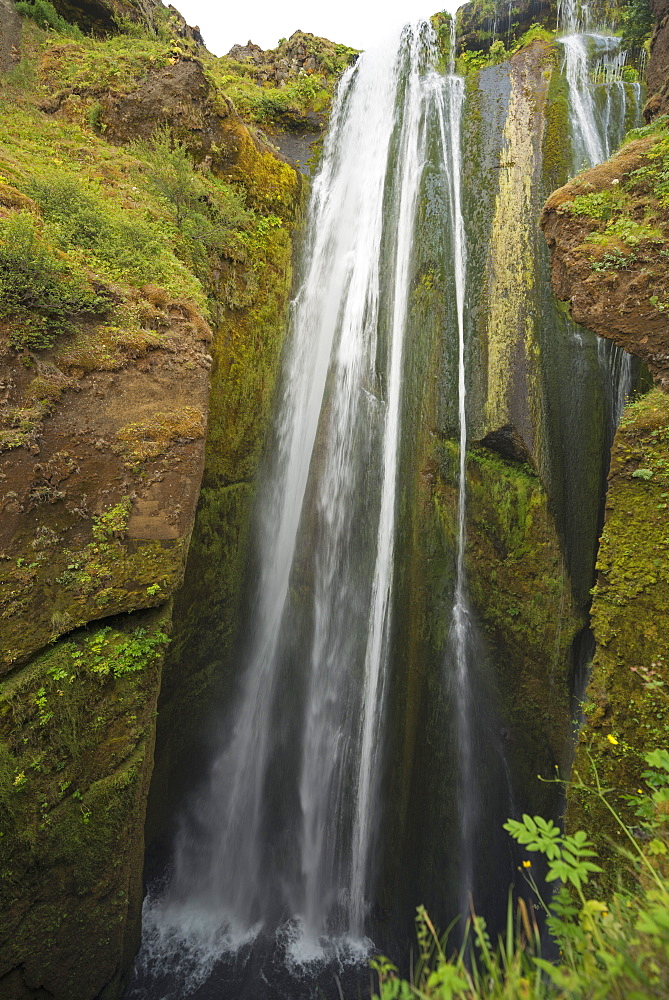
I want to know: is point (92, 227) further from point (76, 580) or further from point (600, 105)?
point (600, 105)

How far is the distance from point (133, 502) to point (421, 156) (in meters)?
8.14

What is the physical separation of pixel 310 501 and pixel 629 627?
14.4ft

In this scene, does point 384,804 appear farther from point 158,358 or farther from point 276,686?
point 158,358

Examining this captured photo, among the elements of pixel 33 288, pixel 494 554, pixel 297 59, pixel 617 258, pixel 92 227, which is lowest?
pixel 494 554

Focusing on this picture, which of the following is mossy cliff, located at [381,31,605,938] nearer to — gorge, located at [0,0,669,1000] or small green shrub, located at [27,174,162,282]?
gorge, located at [0,0,669,1000]

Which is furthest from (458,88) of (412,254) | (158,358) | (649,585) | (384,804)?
(384,804)

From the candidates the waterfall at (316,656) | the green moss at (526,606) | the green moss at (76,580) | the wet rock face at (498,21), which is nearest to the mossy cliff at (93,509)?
the green moss at (76,580)

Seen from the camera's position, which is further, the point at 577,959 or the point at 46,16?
the point at 46,16

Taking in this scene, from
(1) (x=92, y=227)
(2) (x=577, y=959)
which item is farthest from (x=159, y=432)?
(2) (x=577, y=959)

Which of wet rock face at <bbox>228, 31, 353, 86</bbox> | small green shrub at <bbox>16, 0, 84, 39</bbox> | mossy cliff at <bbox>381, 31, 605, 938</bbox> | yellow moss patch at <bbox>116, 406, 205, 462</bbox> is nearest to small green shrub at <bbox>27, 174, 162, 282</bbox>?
yellow moss patch at <bbox>116, 406, 205, 462</bbox>

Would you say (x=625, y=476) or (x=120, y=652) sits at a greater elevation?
(x=625, y=476)

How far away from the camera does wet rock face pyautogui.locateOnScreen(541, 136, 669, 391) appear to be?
14.3ft

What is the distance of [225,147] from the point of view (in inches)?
308

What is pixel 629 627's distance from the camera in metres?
3.85
